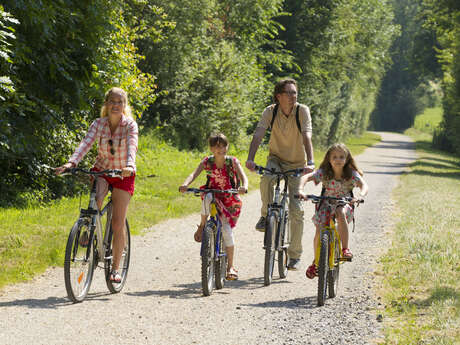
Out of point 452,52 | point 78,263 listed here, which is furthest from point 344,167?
point 452,52

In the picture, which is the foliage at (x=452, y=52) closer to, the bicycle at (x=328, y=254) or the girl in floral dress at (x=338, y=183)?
the girl in floral dress at (x=338, y=183)

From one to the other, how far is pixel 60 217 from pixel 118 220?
3841 millimetres

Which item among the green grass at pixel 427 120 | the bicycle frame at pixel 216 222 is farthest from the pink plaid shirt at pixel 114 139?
the green grass at pixel 427 120

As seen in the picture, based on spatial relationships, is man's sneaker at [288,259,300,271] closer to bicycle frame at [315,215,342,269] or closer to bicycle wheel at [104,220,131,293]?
bicycle frame at [315,215,342,269]

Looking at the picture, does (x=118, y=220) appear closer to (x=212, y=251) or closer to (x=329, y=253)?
(x=212, y=251)

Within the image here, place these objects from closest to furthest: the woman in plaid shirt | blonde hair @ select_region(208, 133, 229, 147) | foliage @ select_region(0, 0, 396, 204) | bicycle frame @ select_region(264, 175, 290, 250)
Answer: the woman in plaid shirt < blonde hair @ select_region(208, 133, 229, 147) < bicycle frame @ select_region(264, 175, 290, 250) < foliage @ select_region(0, 0, 396, 204)

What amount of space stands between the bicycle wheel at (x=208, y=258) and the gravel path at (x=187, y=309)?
0.45 ft

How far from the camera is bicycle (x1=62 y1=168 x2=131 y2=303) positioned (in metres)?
5.62

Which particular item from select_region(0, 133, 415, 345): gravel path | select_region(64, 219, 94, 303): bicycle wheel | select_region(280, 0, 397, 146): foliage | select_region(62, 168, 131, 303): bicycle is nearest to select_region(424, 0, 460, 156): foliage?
select_region(280, 0, 397, 146): foliage

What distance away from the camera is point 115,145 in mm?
6031

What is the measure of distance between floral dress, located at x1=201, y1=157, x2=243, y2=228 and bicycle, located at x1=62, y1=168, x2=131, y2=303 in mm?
1117

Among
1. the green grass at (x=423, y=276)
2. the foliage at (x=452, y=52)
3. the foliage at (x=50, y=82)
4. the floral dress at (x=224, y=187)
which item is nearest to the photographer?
the green grass at (x=423, y=276)

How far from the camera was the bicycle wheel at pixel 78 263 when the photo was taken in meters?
5.56

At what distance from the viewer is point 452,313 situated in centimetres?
564
